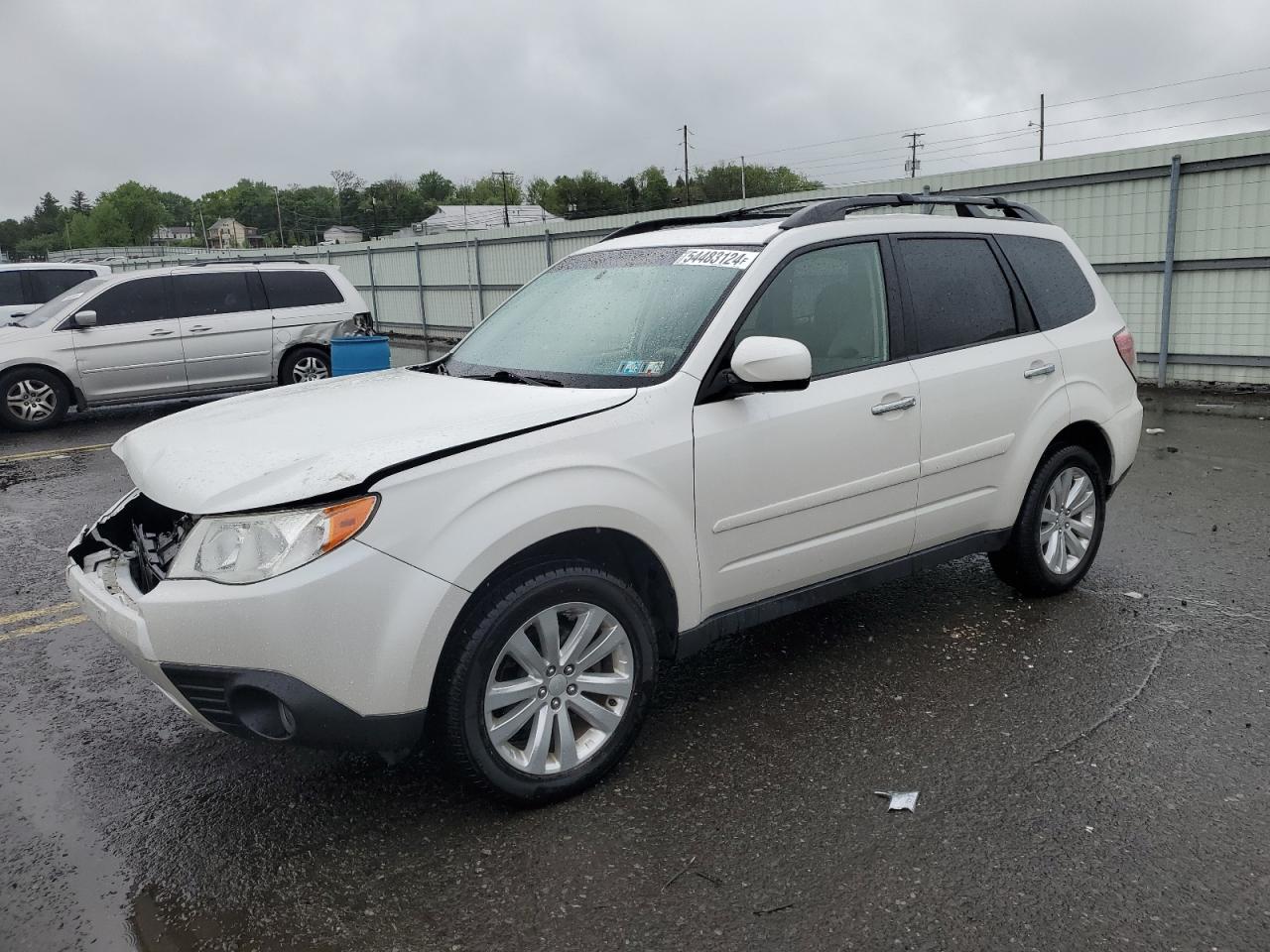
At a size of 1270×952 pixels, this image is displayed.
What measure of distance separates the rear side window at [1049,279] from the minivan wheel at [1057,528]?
2.13 feet

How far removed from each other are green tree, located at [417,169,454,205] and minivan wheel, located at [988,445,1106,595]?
152m

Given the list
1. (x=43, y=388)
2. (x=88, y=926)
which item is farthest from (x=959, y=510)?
(x=43, y=388)

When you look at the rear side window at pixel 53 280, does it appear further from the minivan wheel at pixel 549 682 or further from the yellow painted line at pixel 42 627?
the minivan wheel at pixel 549 682

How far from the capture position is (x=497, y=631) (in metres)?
2.97

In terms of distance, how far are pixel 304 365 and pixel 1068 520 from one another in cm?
1036

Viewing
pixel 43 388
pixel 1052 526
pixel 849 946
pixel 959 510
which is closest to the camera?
pixel 849 946

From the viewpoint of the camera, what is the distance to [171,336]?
11969 mm

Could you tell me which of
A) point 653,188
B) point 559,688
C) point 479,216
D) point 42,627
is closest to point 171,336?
point 42,627

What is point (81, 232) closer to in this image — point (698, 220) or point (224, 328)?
point (224, 328)

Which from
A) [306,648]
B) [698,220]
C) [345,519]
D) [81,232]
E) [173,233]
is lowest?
[306,648]

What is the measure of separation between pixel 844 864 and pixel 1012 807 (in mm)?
636

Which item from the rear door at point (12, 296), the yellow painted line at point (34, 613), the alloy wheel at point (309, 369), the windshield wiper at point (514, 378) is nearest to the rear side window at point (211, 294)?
the alloy wheel at point (309, 369)

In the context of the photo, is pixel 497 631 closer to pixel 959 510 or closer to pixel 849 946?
pixel 849 946

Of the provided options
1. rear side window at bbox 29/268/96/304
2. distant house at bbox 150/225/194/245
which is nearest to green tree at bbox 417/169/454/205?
distant house at bbox 150/225/194/245
